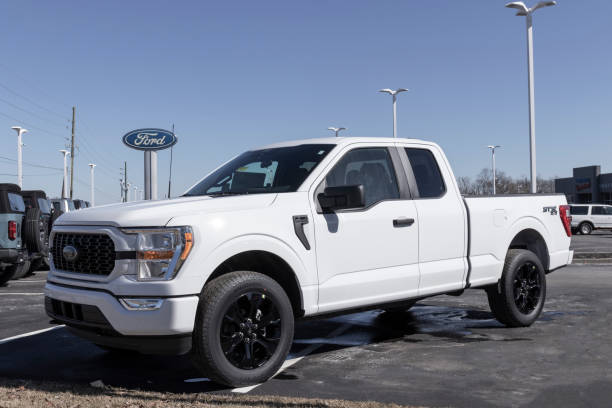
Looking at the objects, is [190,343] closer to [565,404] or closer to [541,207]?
[565,404]

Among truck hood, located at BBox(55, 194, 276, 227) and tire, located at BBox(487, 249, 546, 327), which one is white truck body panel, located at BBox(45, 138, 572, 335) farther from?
tire, located at BBox(487, 249, 546, 327)

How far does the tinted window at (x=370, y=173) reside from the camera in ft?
18.8

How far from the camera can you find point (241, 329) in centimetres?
474

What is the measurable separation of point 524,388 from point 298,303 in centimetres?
186

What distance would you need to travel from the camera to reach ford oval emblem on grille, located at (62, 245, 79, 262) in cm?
479

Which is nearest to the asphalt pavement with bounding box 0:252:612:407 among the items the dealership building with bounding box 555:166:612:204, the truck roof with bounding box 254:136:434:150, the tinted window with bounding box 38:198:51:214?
the truck roof with bounding box 254:136:434:150

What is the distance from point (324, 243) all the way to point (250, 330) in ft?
3.15

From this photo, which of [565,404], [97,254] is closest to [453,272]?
[565,404]

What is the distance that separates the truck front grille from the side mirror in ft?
5.71

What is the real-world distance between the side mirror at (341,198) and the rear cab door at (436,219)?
111 cm

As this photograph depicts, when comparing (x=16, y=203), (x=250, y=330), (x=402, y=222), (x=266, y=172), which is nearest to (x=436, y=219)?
(x=402, y=222)

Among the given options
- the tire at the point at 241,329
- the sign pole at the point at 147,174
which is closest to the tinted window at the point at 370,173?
the tire at the point at 241,329

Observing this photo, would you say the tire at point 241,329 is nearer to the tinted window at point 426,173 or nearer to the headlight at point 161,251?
the headlight at point 161,251

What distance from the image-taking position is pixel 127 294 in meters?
4.37
